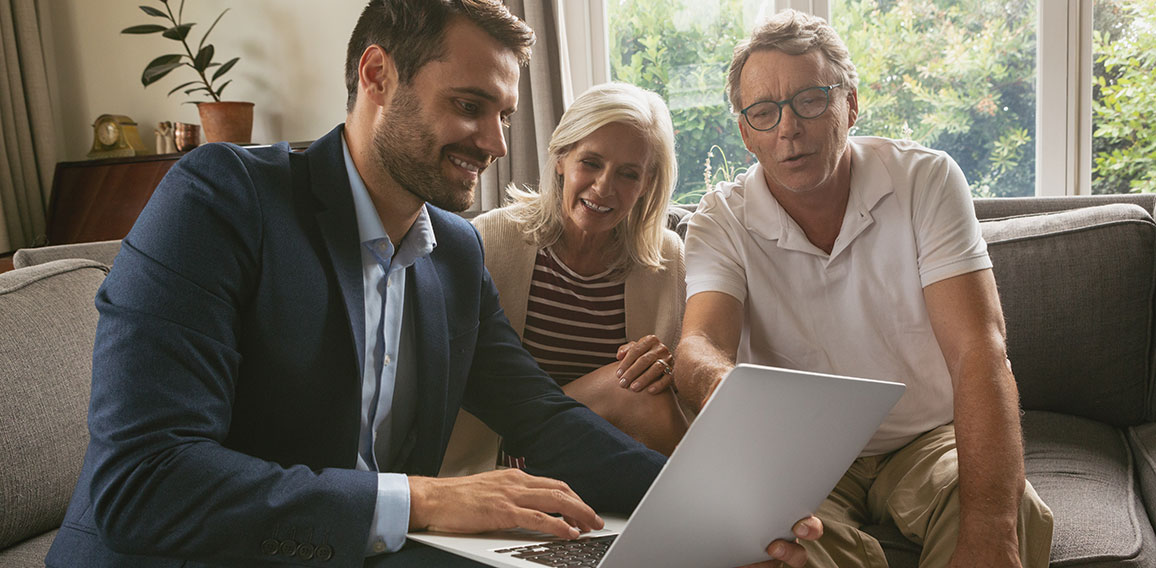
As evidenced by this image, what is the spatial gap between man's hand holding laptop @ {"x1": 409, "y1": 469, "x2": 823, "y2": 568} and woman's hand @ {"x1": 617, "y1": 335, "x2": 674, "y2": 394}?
551 mm

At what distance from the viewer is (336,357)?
1.09m

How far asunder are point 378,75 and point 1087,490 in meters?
1.38

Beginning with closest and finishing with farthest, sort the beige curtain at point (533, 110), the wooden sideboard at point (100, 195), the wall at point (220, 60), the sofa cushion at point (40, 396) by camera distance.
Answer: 1. the sofa cushion at point (40, 396)
2. the beige curtain at point (533, 110)
3. the wooden sideboard at point (100, 195)
4. the wall at point (220, 60)

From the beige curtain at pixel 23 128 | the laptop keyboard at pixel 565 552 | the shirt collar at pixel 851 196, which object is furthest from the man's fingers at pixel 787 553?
the beige curtain at pixel 23 128

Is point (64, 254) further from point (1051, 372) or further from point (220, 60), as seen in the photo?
point (220, 60)

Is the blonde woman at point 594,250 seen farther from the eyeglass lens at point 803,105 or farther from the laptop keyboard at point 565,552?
the laptop keyboard at point 565,552

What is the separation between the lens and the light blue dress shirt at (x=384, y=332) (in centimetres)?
120

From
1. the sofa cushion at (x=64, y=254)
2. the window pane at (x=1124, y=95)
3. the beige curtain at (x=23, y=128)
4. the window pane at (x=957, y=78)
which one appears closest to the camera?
the sofa cushion at (x=64, y=254)

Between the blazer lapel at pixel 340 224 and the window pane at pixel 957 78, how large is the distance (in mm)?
2365

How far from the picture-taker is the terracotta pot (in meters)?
3.48

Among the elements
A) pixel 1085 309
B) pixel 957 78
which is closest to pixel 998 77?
pixel 957 78

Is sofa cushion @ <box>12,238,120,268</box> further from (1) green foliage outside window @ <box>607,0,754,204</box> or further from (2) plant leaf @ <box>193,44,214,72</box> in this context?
(1) green foliage outside window @ <box>607,0,754,204</box>

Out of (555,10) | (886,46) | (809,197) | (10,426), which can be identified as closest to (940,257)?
(809,197)

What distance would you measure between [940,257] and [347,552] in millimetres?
1075
